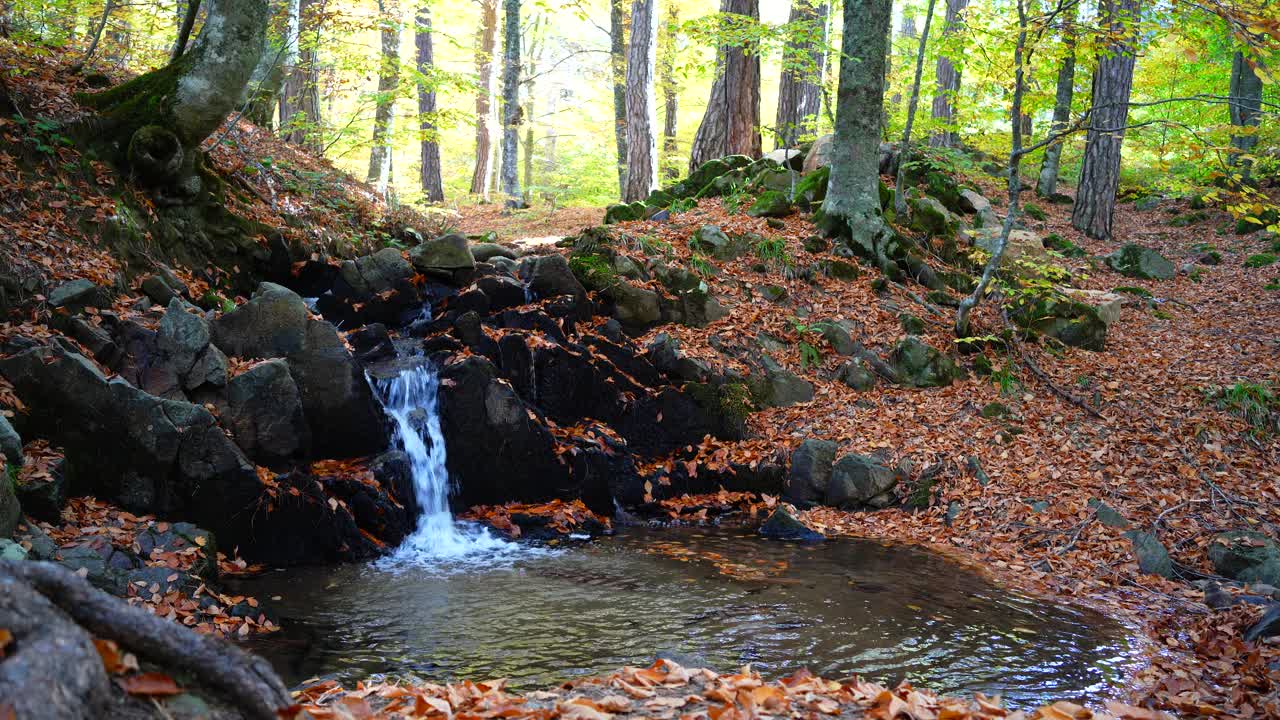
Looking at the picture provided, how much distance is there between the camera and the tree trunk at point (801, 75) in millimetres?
12131

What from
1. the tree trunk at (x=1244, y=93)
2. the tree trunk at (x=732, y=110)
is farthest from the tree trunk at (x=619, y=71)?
the tree trunk at (x=1244, y=93)

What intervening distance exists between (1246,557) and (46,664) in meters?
8.09

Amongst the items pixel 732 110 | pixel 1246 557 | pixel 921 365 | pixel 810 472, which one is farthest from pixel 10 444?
pixel 732 110

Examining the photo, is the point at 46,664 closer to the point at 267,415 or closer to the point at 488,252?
the point at 267,415

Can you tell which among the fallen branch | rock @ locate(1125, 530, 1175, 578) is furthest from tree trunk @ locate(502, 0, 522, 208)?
the fallen branch

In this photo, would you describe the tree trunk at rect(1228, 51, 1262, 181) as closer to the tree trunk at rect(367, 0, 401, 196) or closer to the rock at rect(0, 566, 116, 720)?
the tree trunk at rect(367, 0, 401, 196)

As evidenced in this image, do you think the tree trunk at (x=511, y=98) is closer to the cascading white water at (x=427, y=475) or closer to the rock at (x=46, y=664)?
the cascading white water at (x=427, y=475)

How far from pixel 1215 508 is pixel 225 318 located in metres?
9.88

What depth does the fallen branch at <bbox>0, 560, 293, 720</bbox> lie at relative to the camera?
85.8 inches

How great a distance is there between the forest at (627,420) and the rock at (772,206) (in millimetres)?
89

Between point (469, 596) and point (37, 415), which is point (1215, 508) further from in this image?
point (37, 415)

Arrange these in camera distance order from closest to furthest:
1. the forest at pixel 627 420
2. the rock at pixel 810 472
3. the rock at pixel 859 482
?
the forest at pixel 627 420, the rock at pixel 859 482, the rock at pixel 810 472

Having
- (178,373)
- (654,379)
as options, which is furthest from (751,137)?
(178,373)

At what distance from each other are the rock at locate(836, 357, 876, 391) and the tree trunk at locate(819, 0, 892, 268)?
2416mm
